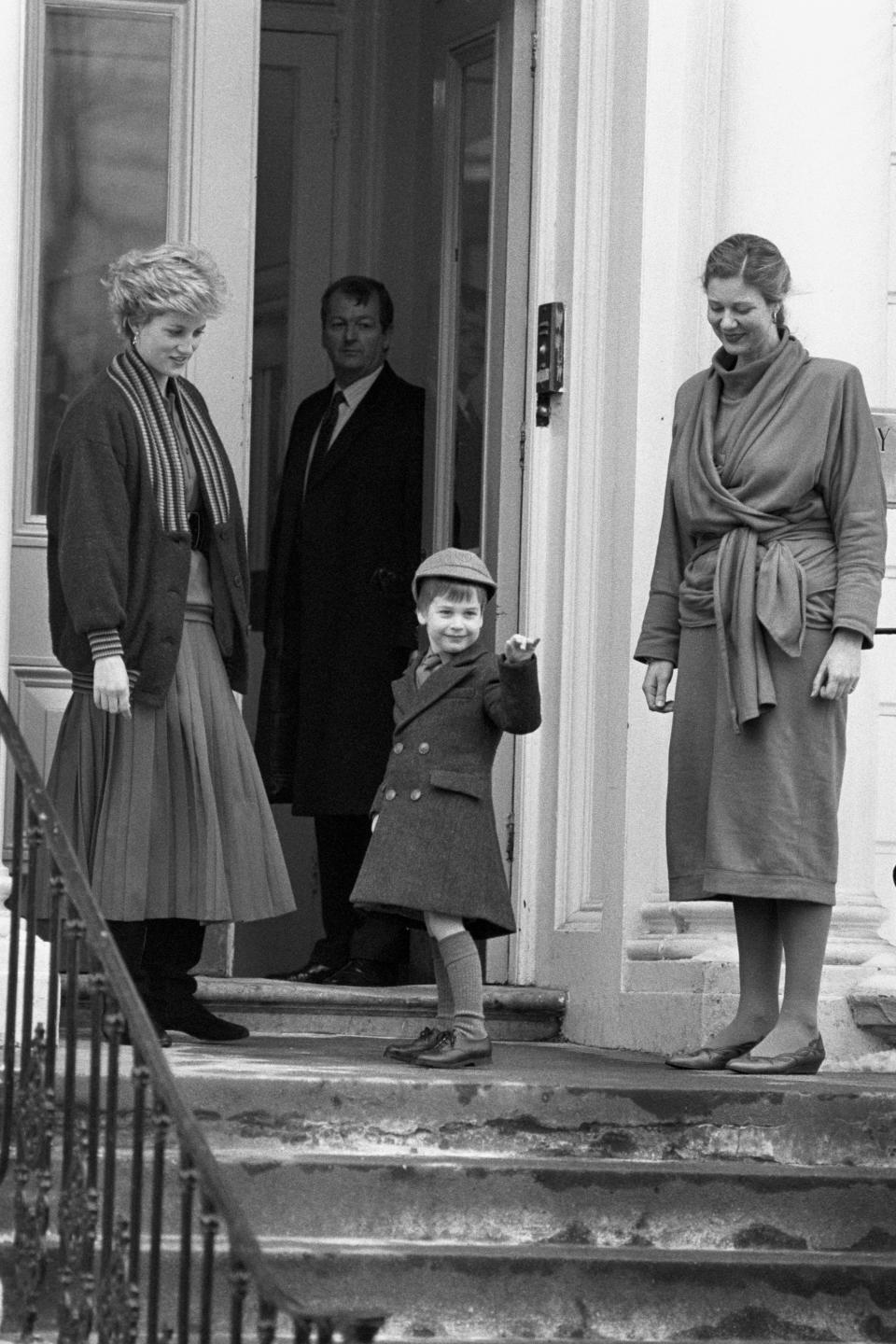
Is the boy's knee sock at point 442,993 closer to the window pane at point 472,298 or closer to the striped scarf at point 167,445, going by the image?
the striped scarf at point 167,445

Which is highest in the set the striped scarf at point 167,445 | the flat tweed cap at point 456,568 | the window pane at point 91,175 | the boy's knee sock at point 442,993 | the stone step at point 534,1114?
the window pane at point 91,175

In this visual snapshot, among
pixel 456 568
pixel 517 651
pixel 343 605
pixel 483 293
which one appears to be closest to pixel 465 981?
pixel 517 651

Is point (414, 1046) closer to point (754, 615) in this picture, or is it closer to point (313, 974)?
point (754, 615)

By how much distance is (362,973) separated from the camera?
21.1ft

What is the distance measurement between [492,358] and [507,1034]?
1.83 meters

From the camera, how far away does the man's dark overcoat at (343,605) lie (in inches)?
263

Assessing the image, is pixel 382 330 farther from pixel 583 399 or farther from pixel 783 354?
pixel 783 354

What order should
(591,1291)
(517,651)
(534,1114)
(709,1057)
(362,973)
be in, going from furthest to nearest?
(362,973) → (709,1057) → (517,651) → (534,1114) → (591,1291)

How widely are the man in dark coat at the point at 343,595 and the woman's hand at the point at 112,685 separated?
1.58 m

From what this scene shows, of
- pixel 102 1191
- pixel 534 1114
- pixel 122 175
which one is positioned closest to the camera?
pixel 102 1191

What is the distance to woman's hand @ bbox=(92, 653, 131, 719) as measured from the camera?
5066mm

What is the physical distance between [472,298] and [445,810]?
2179mm

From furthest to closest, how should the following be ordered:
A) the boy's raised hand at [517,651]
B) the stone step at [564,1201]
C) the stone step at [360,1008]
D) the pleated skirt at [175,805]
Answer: the stone step at [360,1008] < the pleated skirt at [175,805] < the boy's raised hand at [517,651] < the stone step at [564,1201]

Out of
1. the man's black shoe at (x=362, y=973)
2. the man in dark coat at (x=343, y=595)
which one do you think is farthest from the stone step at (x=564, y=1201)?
the man in dark coat at (x=343, y=595)
